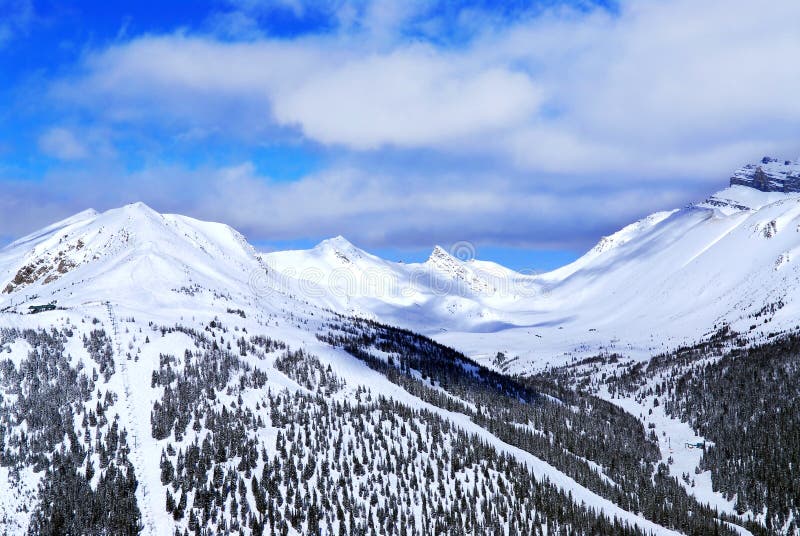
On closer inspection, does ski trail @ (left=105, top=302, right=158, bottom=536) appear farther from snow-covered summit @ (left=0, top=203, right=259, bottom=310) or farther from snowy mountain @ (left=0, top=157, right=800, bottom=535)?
snow-covered summit @ (left=0, top=203, right=259, bottom=310)

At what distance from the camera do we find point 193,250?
6255 inches

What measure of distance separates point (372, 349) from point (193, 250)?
237 ft

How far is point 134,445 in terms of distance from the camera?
51.2 metres

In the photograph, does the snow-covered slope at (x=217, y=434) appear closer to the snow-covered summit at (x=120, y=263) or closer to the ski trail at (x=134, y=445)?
the ski trail at (x=134, y=445)

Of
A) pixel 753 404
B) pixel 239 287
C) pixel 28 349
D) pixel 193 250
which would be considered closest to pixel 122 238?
pixel 193 250

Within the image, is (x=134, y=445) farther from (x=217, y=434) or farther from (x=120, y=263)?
(x=120, y=263)

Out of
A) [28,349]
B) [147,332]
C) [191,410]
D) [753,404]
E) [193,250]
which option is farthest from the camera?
[193,250]

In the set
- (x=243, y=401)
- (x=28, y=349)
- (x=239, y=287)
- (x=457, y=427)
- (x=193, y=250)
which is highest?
(x=193, y=250)

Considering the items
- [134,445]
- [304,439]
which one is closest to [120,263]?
[134,445]

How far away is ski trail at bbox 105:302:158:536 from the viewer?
143ft

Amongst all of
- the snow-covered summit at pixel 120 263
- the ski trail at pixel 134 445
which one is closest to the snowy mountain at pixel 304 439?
the ski trail at pixel 134 445

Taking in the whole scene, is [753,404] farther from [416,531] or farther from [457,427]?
[416,531]

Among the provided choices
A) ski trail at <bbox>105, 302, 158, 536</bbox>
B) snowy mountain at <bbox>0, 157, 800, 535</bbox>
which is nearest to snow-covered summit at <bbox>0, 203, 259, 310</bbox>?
snowy mountain at <bbox>0, 157, 800, 535</bbox>

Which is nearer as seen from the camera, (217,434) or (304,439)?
(217,434)
